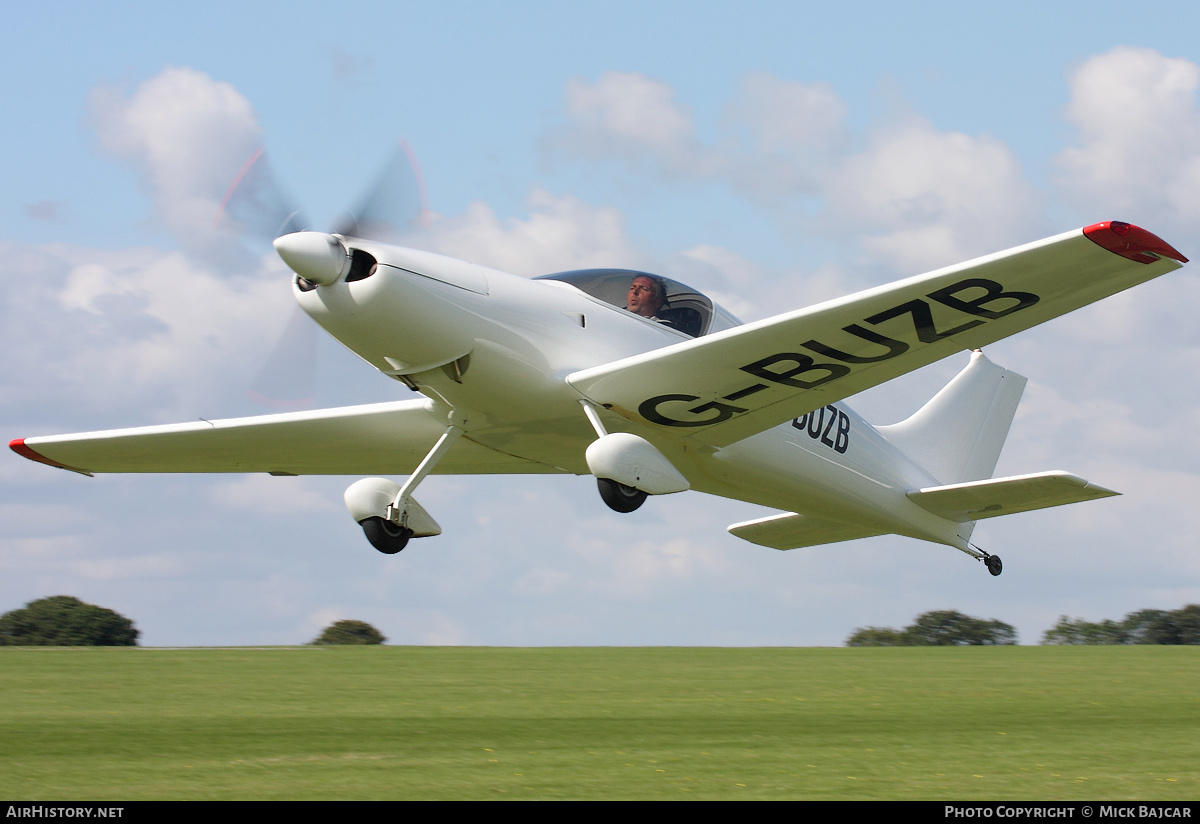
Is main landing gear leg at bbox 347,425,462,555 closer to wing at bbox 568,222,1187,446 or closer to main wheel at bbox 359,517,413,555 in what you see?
main wheel at bbox 359,517,413,555

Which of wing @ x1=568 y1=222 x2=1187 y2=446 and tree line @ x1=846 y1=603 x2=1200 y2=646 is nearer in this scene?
wing @ x1=568 y1=222 x2=1187 y2=446

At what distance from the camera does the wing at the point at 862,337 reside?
8.52 metres

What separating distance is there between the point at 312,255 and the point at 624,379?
267 cm

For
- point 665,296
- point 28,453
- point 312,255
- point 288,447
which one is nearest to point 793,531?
point 665,296

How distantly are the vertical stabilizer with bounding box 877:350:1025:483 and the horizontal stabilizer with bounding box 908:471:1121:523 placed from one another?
30.7 inches

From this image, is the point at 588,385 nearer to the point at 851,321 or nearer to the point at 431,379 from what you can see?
the point at 431,379

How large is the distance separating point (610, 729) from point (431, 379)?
3235 mm

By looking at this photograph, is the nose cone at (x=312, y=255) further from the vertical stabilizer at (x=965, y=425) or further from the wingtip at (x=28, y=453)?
the vertical stabilizer at (x=965, y=425)

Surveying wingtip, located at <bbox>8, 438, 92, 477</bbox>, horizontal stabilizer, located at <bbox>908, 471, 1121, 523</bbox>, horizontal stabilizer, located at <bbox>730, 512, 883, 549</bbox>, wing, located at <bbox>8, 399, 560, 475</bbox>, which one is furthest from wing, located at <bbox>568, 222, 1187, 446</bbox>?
wingtip, located at <bbox>8, 438, 92, 477</bbox>

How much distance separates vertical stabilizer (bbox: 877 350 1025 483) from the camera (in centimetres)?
1438

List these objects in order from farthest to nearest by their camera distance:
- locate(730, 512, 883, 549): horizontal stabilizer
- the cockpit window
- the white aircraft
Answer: locate(730, 512, 883, 549): horizontal stabilizer → the cockpit window → the white aircraft

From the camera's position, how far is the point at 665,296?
10398mm

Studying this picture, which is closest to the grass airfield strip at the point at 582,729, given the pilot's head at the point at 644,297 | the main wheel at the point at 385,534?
the main wheel at the point at 385,534
